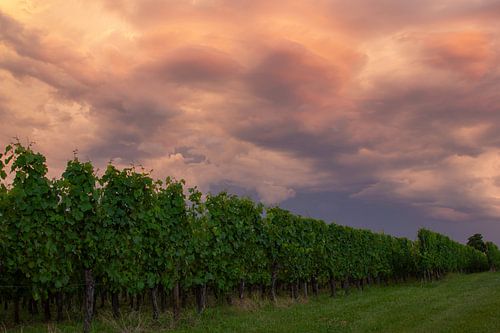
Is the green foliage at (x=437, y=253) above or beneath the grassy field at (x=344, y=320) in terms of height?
above

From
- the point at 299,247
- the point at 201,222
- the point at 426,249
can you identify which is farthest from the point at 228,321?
the point at 426,249

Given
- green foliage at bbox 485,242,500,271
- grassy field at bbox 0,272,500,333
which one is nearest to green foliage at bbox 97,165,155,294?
grassy field at bbox 0,272,500,333

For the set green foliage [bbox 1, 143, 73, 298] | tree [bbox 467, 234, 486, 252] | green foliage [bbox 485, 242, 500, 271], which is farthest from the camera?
tree [bbox 467, 234, 486, 252]

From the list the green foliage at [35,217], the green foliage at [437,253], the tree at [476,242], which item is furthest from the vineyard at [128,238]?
the tree at [476,242]

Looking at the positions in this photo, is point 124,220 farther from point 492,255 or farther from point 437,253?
point 492,255

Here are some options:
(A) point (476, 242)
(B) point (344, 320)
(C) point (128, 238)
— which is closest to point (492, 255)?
(A) point (476, 242)

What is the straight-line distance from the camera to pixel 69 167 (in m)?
17.1

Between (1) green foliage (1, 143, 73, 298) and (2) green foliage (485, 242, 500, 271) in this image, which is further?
(2) green foliage (485, 242, 500, 271)

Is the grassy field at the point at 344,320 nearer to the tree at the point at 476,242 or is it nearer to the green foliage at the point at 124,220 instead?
the green foliage at the point at 124,220

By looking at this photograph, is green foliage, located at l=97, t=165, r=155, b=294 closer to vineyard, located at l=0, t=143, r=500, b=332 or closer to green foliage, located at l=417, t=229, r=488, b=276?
vineyard, located at l=0, t=143, r=500, b=332

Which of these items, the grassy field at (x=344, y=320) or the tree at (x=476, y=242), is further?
the tree at (x=476, y=242)

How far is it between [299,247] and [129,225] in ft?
57.8

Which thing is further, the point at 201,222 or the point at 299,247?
the point at 299,247

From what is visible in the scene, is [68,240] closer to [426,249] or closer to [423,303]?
[423,303]
